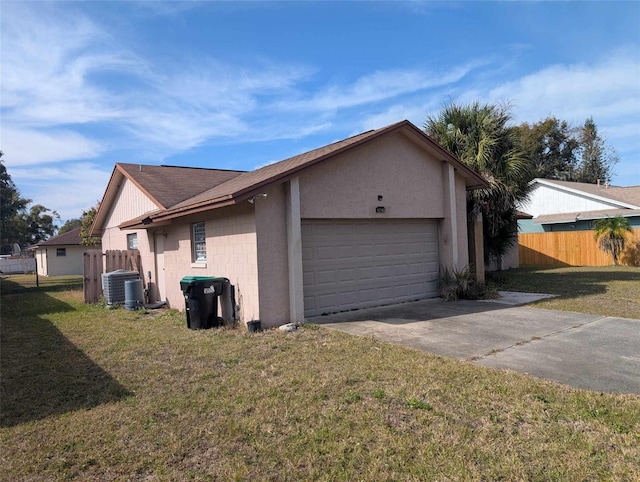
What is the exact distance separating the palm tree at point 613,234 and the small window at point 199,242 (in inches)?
845

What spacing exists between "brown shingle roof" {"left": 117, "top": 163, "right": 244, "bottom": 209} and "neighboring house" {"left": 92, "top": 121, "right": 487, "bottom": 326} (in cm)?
11

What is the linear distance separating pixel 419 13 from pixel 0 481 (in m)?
11.7

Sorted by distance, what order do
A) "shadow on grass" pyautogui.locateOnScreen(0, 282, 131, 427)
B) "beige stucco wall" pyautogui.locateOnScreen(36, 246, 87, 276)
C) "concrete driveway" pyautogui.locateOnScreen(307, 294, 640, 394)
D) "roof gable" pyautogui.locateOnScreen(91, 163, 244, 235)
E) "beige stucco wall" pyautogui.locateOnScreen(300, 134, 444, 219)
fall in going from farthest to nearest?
"beige stucco wall" pyautogui.locateOnScreen(36, 246, 87, 276)
"roof gable" pyautogui.locateOnScreen(91, 163, 244, 235)
"beige stucco wall" pyautogui.locateOnScreen(300, 134, 444, 219)
"concrete driveway" pyautogui.locateOnScreen(307, 294, 640, 394)
"shadow on grass" pyautogui.locateOnScreen(0, 282, 131, 427)

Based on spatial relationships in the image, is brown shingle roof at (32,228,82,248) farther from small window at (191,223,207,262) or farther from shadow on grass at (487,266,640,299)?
shadow on grass at (487,266,640,299)

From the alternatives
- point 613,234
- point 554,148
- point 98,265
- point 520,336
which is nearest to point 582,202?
point 613,234

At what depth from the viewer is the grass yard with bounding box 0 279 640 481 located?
3.58 m

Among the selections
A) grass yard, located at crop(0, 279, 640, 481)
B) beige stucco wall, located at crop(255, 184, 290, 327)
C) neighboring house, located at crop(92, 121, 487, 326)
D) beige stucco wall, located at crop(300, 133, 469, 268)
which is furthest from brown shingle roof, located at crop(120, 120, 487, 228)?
grass yard, located at crop(0, 279, 640, 481)

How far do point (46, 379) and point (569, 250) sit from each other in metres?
25.9

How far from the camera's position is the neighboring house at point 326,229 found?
8953mm

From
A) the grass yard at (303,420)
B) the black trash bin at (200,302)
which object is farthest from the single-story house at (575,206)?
the grass yard at (303,420)

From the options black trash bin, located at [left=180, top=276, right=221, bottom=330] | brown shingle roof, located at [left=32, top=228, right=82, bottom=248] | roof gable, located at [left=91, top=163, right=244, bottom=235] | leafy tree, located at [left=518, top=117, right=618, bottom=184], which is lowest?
black trash bin, located at [left=180, top=276, right=221, bottom=330]

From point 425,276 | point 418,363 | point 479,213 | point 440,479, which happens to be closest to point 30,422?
point 440,479

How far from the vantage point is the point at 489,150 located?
14.5m

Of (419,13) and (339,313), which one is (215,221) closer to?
(339,313)
